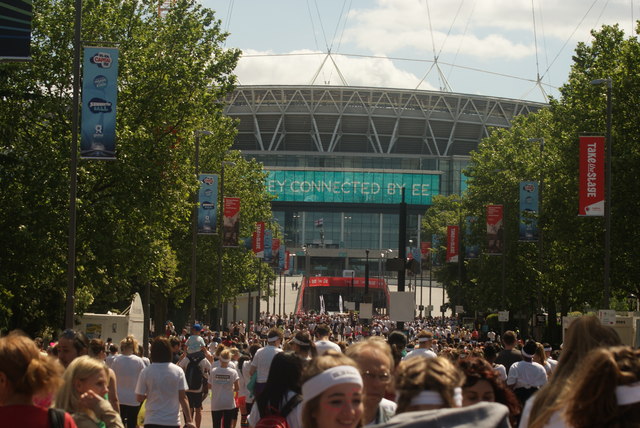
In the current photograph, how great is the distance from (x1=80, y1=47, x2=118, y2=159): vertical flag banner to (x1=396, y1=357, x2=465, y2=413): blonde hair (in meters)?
21.7

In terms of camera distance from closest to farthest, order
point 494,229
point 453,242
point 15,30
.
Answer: point 15,30, point 494,229, point 453,242

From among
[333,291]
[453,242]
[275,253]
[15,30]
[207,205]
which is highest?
[15,30]

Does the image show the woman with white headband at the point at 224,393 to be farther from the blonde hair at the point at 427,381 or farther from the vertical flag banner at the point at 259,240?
the vertical flag banner at the point at 259,240

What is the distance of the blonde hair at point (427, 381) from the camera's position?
15.6ft

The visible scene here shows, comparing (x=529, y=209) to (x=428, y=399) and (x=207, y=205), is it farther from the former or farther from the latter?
(x=428, y=399)

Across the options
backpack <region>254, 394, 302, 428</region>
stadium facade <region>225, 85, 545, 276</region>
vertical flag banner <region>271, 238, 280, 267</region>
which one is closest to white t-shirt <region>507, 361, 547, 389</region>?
backpack <region>254, 394, 302, 428</region>

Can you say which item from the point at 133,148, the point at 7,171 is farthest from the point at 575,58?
the point at 7,171

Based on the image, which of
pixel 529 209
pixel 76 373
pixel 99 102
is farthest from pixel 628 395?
pixel 529 209

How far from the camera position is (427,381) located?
479 centimetres

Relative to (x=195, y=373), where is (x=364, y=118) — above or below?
above

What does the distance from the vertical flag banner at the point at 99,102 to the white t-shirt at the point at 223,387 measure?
934 centimetres

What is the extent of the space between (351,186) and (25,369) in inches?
6452

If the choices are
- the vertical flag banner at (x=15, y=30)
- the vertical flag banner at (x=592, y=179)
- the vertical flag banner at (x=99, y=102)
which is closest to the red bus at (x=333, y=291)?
the vertical flag banner at (x=592, y=179)

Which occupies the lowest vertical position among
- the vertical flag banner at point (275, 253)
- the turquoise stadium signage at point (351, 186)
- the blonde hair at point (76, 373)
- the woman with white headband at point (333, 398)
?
the blonde hair at point (76, 373)
